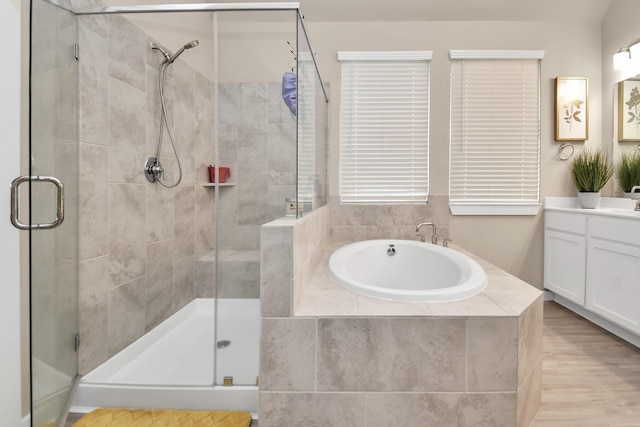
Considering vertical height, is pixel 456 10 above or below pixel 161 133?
above

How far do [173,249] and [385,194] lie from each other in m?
1.82

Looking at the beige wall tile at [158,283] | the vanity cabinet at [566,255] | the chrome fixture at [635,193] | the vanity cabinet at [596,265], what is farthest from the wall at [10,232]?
the chrome fixture at [635,193]

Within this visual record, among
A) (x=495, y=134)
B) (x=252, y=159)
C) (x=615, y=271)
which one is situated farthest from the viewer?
(x=495, y=134)

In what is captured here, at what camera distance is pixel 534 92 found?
2.93m

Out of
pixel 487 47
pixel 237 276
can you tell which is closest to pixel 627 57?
pixel 487 47

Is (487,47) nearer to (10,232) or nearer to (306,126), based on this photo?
(306,126)

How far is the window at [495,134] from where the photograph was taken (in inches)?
115

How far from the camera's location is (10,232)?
1.25 metres

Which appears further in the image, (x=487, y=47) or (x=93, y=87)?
(x=487, y=47)

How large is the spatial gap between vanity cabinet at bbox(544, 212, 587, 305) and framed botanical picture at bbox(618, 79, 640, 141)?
0.82 meters

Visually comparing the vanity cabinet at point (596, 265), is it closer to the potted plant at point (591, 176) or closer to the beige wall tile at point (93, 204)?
the potted plant at point (591, 176)

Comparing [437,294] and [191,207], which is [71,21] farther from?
[437,294]

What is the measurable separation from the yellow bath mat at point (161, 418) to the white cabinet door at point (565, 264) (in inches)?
100

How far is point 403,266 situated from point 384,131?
4.03 ft
